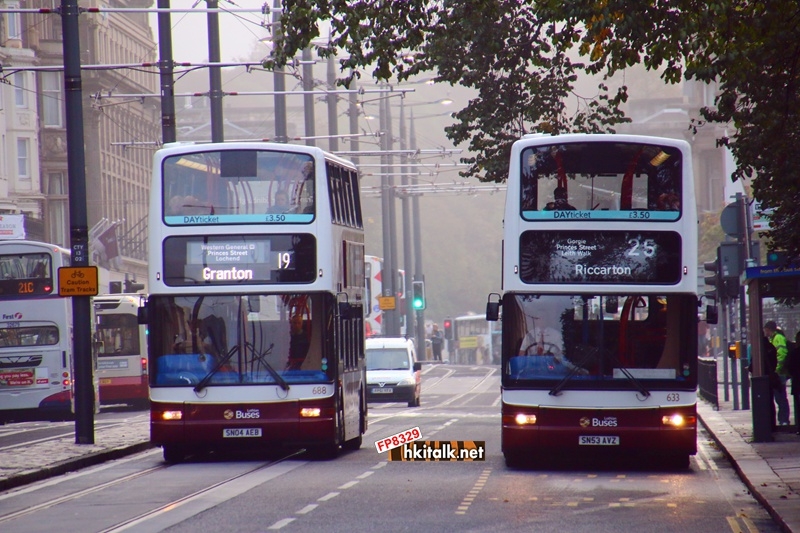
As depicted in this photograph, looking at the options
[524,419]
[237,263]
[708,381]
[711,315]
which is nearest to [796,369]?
[711,315]

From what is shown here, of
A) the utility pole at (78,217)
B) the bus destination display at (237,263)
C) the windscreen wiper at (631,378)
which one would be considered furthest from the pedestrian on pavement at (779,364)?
the utility pole at (78,217)

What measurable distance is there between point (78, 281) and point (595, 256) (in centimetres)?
752

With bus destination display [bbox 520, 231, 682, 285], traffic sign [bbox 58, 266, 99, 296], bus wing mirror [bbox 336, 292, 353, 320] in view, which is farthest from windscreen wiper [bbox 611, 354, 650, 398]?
traffic sign [bbox 58, 266, 99, 296]

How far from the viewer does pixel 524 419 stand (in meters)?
18.2

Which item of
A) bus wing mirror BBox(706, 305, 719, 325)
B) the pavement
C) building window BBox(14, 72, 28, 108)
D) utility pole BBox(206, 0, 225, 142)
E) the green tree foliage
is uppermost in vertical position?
building window BBox(14, 72, 28, 108)

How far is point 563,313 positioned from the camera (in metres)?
18.2

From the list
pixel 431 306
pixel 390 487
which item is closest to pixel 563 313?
pixel 390 487

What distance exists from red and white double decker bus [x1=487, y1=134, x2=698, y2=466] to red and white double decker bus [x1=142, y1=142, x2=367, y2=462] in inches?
101

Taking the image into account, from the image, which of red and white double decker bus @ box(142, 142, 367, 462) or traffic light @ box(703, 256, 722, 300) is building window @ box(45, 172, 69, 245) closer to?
traffic light @ box(703, 256, 722, 300)

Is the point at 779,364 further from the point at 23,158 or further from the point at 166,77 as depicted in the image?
the point at 23,158

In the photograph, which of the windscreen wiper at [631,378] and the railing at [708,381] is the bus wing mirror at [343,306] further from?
the railing at [708,381]

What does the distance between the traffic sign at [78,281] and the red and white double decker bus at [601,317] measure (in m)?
6.35

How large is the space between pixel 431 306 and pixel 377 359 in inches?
5243

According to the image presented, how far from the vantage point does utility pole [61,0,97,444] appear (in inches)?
856
